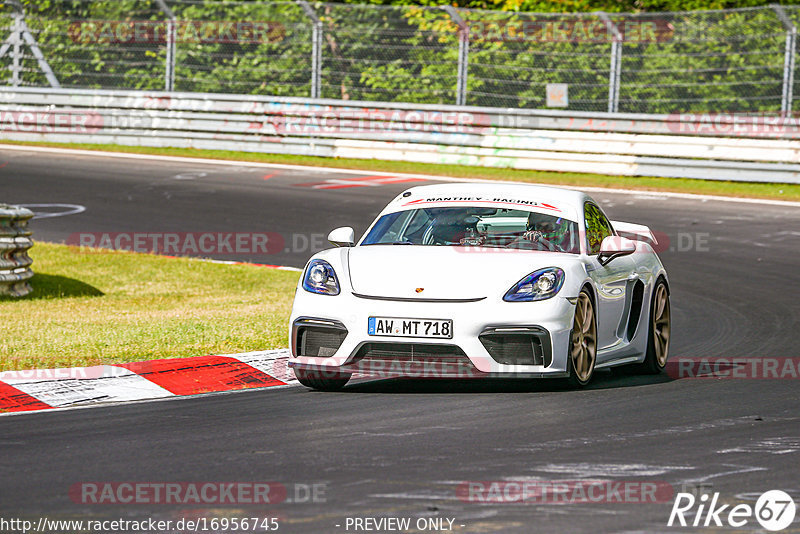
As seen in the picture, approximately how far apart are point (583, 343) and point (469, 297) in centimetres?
87

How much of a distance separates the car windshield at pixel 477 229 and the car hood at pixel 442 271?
1.20ft

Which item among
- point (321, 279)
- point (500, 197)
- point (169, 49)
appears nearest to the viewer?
point (321, 279)

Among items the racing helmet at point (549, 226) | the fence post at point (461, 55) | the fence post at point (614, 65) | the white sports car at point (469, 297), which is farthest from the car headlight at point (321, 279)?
the fence post at point (461, 55)

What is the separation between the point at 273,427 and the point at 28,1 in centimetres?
2186

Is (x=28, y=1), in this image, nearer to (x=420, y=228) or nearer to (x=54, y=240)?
(x=54, y=240)

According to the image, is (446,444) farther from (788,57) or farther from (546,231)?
(788,57)

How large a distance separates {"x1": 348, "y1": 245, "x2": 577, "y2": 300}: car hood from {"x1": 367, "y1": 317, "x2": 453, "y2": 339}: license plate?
0.50ft

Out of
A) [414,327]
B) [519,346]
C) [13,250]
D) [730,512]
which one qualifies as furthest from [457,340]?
[13,250]

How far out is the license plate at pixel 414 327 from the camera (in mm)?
7980

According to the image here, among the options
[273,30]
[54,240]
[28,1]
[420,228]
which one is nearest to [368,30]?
[273,30]

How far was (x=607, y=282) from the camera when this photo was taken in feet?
29.5

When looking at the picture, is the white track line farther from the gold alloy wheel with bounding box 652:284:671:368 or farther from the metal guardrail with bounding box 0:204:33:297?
the gold alloy wheel with bounding box 652:284:671:368

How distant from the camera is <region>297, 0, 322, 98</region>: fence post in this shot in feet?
82.8

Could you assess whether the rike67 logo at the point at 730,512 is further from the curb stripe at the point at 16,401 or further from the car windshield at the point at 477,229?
the curb stripe at the point at 16,401
